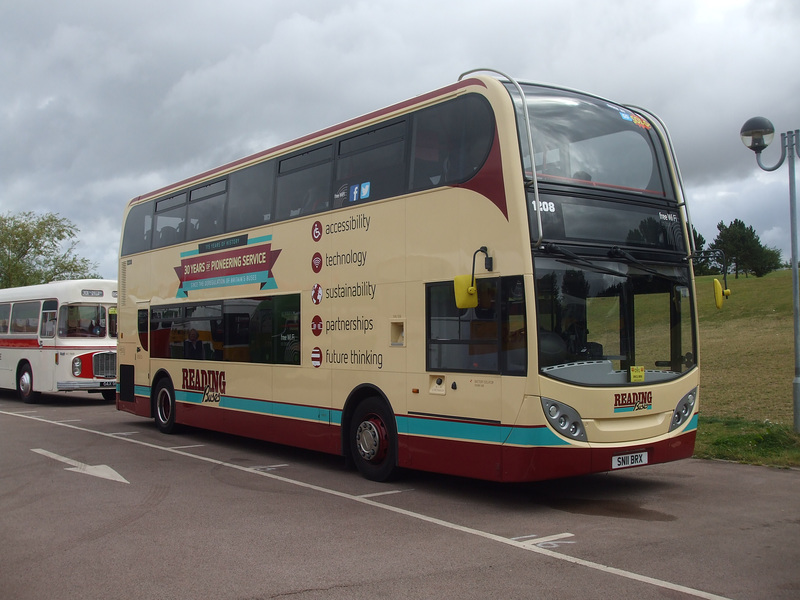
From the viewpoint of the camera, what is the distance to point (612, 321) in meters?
8.51

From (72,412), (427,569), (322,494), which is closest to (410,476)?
(322,494)

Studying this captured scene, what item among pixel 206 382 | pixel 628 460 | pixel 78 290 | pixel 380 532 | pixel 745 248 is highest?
pixel 745 248

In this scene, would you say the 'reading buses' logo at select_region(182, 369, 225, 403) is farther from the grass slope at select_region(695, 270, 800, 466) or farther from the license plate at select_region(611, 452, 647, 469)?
the grass slope at select_region(695, 270, 800, 466)

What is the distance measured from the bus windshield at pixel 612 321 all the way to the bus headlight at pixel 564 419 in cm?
29

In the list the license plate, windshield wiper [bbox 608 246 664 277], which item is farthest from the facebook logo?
the license plate

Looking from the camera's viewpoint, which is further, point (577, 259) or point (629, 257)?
point (629, 257)

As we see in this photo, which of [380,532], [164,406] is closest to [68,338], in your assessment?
[164,406]

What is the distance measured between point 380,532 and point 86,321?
17.4 meters

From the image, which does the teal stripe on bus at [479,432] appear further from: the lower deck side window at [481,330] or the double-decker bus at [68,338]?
the double-decker bus at [68,338]

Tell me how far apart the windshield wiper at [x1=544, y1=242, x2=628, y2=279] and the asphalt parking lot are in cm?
247

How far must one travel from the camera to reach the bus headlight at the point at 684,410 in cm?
885

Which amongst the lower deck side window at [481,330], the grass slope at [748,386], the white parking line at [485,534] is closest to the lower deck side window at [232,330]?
the white parking line at [485,534]

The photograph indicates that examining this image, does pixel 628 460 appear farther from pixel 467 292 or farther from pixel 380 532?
pixel 380 532

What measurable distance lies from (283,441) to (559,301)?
5470 mm
